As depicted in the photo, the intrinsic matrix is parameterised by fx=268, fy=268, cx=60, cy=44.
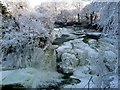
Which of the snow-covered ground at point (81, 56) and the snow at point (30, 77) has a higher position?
the snow-covered ground at point (81, 56)

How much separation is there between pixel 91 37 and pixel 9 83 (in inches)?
215

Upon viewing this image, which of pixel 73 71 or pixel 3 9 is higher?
pixel 3 9

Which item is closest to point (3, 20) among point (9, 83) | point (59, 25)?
point (9, 83)

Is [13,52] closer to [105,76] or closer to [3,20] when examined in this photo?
[3,20]

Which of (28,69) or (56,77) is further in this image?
(28,69)

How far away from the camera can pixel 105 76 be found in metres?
3.61

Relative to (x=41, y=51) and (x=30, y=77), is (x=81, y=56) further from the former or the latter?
(x=30, y=77)

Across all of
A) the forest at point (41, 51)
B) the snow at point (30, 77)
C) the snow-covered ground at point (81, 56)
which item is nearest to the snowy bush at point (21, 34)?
the forest at point (41, 51)

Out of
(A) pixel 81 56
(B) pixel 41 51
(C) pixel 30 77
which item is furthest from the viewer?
(B) pixel 41 51

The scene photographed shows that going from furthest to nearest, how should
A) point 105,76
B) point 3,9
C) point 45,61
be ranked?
1. point 3,9
2. point 45,61
3. point 105,76

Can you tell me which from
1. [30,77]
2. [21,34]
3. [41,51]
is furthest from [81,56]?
[21,34]

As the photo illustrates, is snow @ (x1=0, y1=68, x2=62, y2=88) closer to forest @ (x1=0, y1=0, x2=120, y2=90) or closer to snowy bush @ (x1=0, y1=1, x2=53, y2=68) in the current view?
forest @ (x1=0, y1=0, x2=120, y2=90)

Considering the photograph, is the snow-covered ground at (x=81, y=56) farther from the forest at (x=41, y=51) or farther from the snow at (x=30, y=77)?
the snow at (x=30, y=77)

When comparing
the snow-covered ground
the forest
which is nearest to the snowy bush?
the forest
